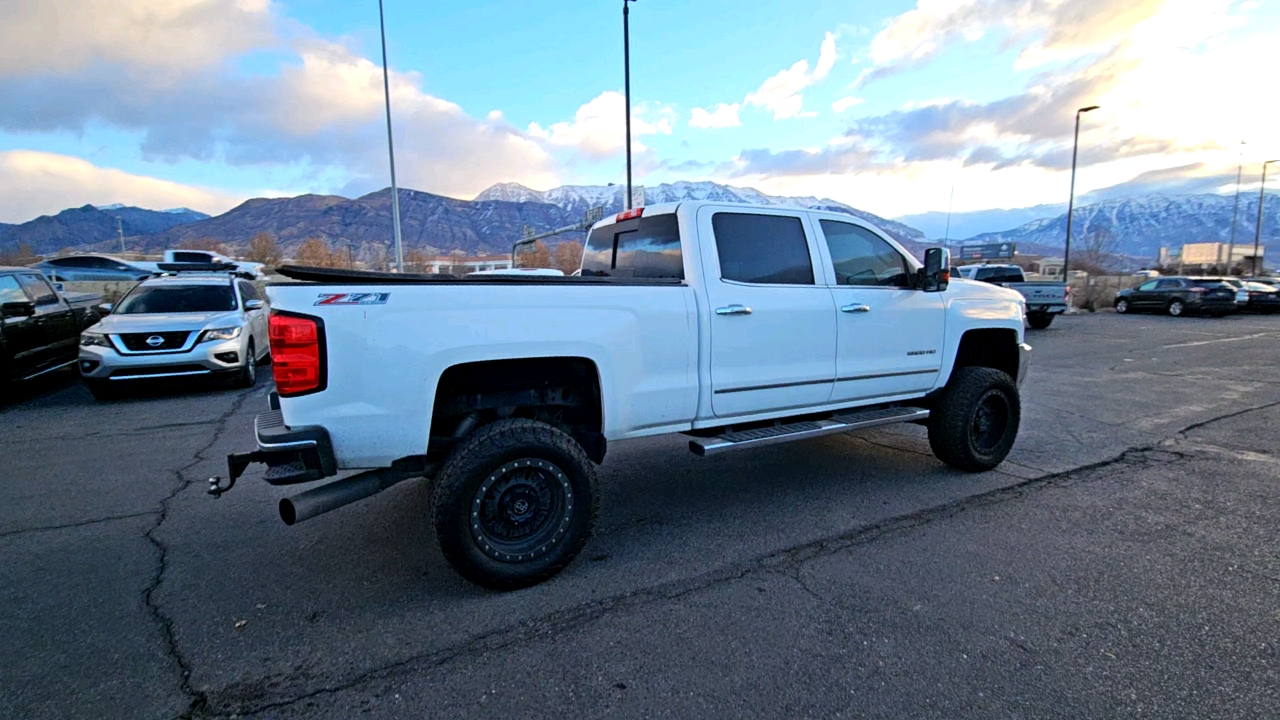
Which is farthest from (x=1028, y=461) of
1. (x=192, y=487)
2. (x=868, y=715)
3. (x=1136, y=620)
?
(x=192, y=487)

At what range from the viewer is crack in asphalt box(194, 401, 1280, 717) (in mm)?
2436

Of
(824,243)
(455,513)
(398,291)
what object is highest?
(824,243)

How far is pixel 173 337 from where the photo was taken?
8141mm

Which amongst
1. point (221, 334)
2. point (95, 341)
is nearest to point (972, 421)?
point (221, 334)

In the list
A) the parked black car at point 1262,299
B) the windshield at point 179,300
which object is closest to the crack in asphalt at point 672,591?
the windshield at point 179,300

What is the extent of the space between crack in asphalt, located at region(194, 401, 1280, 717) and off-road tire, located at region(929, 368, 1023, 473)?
364 millimetres

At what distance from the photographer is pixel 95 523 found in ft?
13.6

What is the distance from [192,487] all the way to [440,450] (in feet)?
9.37

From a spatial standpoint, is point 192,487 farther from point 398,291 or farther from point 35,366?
point 35,366

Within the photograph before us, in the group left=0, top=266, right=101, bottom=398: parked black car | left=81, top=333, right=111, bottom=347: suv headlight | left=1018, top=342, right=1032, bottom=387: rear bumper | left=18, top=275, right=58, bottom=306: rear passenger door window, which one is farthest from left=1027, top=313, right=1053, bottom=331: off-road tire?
left=18, top=275, right=58, bottom=306: rear passenger door window

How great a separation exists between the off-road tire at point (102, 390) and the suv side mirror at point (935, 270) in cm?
969

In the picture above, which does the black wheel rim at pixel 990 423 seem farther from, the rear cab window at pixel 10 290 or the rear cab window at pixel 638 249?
the rear cab window at pixel 10 290

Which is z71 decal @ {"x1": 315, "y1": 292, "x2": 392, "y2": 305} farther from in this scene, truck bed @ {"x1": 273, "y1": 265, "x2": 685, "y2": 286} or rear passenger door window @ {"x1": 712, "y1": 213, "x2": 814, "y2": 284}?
rear passenger door window @ {"x1": 712, "y1": 213, "x2": 814, "y2": 284}

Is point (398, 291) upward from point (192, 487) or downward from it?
upward
